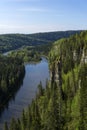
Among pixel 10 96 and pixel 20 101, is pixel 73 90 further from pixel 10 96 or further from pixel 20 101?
pixel 10 96

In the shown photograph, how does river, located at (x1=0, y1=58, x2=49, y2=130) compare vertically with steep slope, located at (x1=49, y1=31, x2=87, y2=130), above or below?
below

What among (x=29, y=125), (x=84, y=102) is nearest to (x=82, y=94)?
(x=84, y=102)

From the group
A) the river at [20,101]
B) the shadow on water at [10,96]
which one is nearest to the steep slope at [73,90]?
the river at [20,101]

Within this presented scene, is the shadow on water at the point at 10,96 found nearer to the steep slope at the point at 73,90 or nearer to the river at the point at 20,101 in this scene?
the river at the point at 20,101

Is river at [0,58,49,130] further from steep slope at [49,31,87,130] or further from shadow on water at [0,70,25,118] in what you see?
steep slope at [49,31,87,130]

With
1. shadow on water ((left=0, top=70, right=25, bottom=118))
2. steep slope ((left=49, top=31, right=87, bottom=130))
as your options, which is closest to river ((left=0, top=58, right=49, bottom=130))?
shadow on water ((left=0, top=70, right=25, bottom=118))

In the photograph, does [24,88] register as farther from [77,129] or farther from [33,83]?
[77,129]

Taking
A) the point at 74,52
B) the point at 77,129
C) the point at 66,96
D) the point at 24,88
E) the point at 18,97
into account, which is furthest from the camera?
the point at 74,52

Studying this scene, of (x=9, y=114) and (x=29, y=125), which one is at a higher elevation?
(x=29, y=125)

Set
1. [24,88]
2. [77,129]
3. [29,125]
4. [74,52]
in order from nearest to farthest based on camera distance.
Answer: [77,129] < [29,125] < [24,88] < [74,52]

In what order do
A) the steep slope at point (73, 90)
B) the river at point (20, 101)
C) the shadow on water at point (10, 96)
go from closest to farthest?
the steep slope at point (73, 90) < the river at point (20, 101) < the shadow on water at point (10, 96)

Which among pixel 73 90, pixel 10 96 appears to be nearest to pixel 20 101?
pixel 10 96
